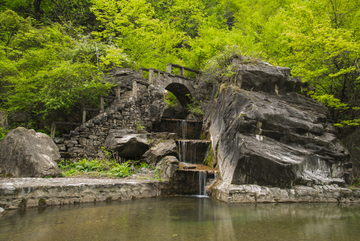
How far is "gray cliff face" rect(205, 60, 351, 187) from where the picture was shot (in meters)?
8.07

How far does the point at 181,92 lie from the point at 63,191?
1347 cm

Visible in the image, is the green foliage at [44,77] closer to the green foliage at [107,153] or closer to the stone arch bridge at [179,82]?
the green foliage at [107,153]

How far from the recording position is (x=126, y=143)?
10680mm

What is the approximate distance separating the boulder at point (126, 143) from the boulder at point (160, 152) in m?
0.40

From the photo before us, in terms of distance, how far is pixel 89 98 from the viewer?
12.1m

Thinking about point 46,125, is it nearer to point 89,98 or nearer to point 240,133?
point 89,98

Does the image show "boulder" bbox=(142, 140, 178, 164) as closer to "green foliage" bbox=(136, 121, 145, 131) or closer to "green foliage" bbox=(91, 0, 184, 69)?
"green foliage" bbox=(136, 121, 145, 131)

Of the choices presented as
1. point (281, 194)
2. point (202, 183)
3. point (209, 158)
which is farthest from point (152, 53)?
point (281, 194)

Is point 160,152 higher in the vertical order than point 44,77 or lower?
lower

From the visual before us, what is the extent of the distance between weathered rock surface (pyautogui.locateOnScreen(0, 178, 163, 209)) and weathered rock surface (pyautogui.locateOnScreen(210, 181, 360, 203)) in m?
2.33

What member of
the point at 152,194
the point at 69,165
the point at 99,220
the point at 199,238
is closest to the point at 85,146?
the point at 69,165

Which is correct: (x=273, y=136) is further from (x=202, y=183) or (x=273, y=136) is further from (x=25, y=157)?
(x=25, y=157)

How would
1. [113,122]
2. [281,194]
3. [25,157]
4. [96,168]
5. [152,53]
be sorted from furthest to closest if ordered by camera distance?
[152,53], [113,122], [96,168], [281,194], [25,157]

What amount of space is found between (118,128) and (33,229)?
7.70 meters
